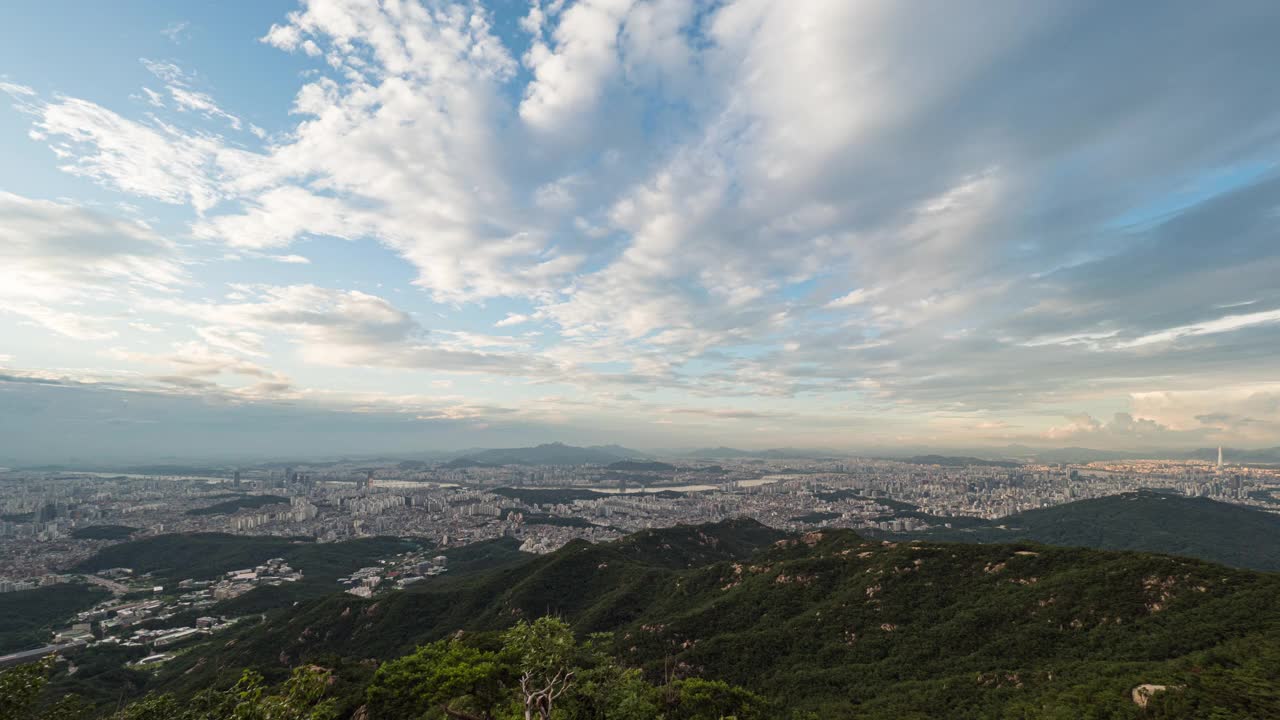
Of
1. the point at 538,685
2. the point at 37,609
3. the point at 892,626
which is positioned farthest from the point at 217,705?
the point at 37,609

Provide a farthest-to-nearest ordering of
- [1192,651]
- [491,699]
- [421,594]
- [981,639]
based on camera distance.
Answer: [421,594] < [981,639] < [1192,651] < [491,699]

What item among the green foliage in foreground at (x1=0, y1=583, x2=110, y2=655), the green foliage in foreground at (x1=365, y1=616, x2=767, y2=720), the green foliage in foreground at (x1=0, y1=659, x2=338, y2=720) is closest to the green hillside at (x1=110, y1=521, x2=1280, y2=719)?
the green foliage in foreground at (x1=365, y1=616, x2=767, y2=720)

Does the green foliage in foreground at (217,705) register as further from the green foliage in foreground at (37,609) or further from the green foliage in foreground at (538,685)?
the green foliage in foreground at (37,609)

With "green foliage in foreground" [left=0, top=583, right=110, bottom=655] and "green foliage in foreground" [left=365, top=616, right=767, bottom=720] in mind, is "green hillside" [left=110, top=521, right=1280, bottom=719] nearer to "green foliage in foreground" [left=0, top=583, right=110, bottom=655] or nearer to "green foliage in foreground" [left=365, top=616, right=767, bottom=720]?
"green foliage in foreground" [left=365, top=616, right=767, bottom=720]

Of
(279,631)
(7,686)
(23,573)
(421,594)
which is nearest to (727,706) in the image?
(7,686)

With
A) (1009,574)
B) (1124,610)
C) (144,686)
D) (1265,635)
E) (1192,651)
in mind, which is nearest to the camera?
(1265,635)

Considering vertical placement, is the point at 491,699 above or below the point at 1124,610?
above

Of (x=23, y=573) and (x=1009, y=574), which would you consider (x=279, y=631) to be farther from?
(x=23, y=573)
